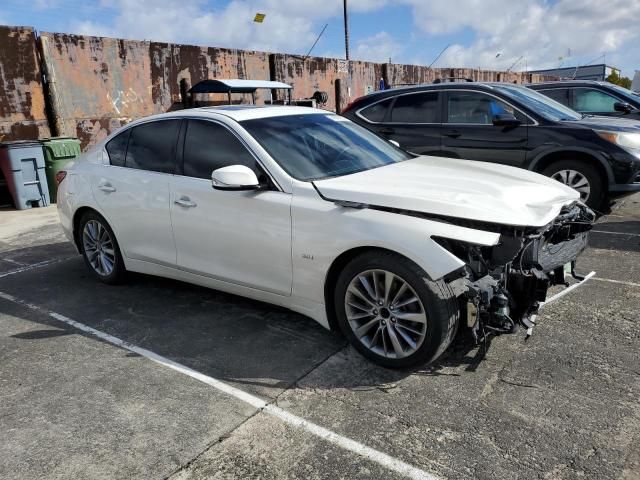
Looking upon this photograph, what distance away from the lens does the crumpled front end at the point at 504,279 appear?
10.2ft

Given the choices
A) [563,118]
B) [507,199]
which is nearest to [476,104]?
[563,118]

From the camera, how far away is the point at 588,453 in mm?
2572

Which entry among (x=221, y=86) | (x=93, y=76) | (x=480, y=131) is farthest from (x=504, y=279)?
(x=221, y=86)

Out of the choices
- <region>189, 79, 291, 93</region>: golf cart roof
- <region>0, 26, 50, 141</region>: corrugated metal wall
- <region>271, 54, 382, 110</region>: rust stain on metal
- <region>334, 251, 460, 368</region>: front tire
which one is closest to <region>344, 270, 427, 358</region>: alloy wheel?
<region>334, 251, 460, 368</region>: front tire

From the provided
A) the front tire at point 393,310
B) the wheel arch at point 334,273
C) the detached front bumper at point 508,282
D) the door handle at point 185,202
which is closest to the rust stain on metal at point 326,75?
the door handle at point 185,202

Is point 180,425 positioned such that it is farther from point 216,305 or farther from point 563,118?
point 563,118

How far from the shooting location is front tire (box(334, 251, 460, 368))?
3.13 metres

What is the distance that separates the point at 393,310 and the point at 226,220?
4.67 feet

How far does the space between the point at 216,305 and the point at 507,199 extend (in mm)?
2519

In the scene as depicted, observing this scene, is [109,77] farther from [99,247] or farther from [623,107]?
[623,107]

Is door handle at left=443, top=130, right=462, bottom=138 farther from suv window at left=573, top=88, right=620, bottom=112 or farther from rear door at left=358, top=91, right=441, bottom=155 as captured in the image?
suv window at left=573, top=88, right=620, bottom=112

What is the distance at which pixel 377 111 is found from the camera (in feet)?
25.6

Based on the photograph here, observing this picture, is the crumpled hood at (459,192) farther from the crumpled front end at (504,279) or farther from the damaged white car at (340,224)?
the crumpled front end at (504,279)

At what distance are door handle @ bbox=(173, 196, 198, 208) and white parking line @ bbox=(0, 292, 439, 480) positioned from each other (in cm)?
112
